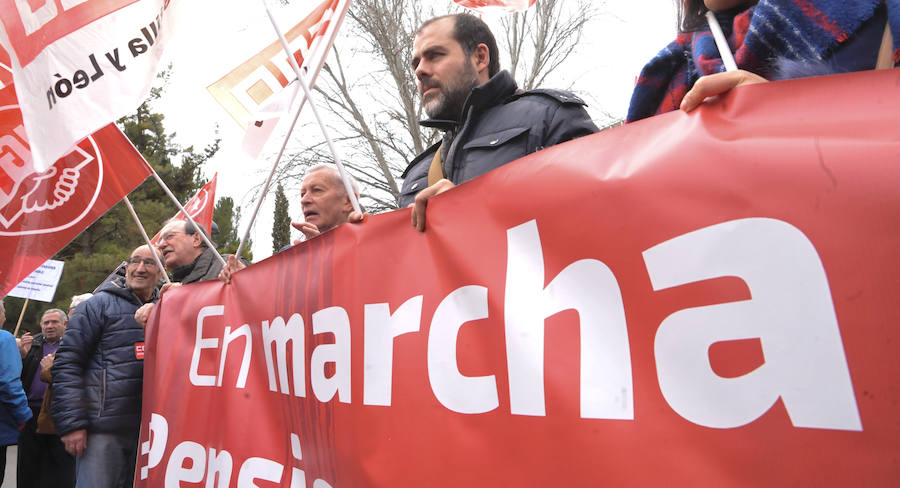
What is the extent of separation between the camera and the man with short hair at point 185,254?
3377 mm

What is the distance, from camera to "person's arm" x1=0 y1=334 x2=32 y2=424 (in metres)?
4.34

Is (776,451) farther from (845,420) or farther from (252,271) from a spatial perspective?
Answer: (252,271)

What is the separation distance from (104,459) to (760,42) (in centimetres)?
349

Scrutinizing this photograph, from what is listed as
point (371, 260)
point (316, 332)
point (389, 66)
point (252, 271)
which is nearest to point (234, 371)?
point (252, 271)

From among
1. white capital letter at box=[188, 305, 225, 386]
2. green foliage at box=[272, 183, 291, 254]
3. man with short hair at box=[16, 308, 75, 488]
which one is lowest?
green foliage at box=[272, 183, 291, 254]

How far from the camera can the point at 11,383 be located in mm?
4371

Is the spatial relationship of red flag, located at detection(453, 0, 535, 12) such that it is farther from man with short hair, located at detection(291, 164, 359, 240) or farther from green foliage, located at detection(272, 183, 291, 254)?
green foliage, located at detection(272, 183, 291, 254)

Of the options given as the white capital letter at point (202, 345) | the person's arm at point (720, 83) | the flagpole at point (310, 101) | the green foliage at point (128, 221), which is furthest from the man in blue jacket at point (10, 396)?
the green foliage at point (128, 221)

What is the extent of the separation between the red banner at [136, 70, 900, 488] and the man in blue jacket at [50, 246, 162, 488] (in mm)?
1956

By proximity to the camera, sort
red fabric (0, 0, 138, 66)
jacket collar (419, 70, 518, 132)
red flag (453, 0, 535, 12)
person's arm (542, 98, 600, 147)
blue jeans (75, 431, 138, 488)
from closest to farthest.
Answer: person's arm (542, 98, 600, 147) → jacket collar (419, 70, 518, 132) → red fabric (0, 0, 138, 66) → blue jeans (75, 431, 138, 488) → red flag (453, 0, 535, 12)

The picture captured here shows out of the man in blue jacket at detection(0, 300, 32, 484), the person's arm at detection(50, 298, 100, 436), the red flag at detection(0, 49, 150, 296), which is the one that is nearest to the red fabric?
the red flag at detection(0, 49, 150, 296)

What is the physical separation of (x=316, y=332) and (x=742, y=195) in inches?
51.6

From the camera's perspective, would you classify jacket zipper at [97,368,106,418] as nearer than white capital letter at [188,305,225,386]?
No

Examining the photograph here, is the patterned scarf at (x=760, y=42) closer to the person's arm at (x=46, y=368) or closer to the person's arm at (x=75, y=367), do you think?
the person's arm at (x=75, y=367)
